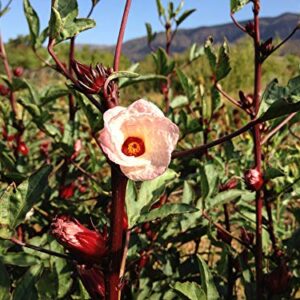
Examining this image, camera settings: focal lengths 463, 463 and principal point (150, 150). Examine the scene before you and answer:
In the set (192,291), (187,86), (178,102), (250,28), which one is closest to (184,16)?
(178,102)

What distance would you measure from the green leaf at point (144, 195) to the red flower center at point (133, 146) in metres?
0.18

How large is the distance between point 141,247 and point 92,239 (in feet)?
1.76

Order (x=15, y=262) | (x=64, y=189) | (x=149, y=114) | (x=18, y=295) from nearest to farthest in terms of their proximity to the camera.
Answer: (x=149, y=114) → (x=18, y=295) → (x=15, y=262) → (x=64, y=189)

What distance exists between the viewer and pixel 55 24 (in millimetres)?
715

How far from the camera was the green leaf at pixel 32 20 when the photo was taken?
979 mm

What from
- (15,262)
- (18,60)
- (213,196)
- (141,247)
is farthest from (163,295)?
(18,60)

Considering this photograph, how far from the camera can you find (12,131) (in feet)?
6.00

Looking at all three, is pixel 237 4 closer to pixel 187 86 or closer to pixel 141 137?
pixel 141 137

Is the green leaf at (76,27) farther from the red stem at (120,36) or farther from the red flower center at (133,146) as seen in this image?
the red flower center at (133,146)

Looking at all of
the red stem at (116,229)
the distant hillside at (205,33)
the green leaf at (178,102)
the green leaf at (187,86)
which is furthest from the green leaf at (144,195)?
the distant hillside at (205,33)

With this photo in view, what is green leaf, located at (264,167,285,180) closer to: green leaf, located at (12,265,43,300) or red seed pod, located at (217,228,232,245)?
red seed pod, located at (217,228,232,245)

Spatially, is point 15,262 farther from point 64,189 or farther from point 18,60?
point 18,60

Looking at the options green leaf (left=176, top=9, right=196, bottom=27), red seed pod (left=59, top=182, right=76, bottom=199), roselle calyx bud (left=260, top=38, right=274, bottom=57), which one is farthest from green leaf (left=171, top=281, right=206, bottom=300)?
green leaf (left=176, top=9, right=196, bottom=27)

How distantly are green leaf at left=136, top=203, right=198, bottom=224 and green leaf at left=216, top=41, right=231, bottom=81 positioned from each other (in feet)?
1.03
